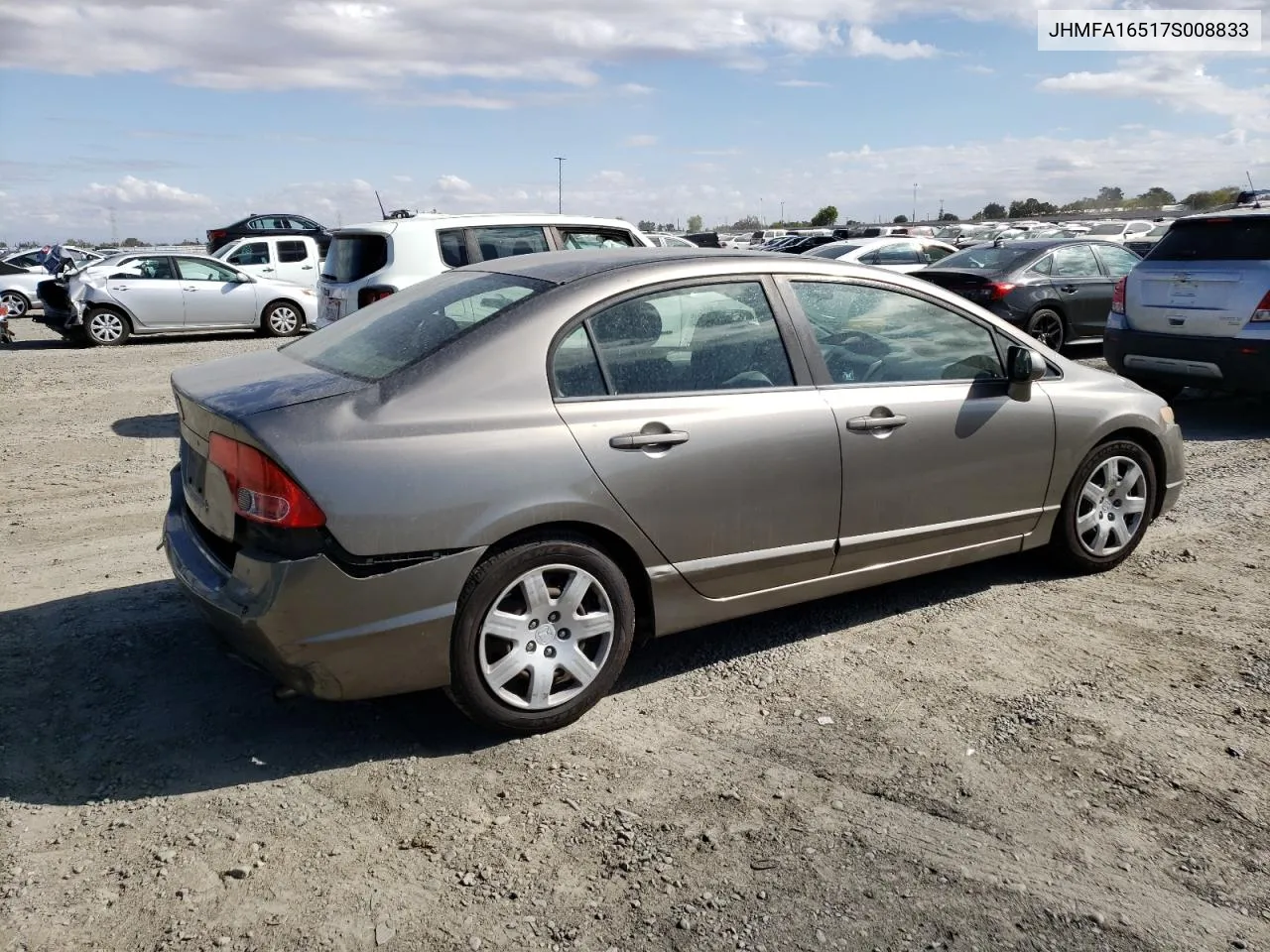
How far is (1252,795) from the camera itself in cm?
336

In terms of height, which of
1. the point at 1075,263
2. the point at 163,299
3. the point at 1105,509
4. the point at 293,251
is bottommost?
A: the point at 1105,509

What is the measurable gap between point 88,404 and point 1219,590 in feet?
31.5

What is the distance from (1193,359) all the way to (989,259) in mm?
4800

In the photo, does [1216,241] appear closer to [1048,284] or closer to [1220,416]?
[1220,416]

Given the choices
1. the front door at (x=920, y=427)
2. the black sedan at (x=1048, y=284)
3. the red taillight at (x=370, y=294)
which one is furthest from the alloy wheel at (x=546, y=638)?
the black sedan at (x=1048, y=284)

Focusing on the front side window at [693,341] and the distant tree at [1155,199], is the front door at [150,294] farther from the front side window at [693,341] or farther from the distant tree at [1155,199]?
the distant tree at [1155,199]

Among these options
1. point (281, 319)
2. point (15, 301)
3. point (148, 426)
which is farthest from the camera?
point (15, 301)

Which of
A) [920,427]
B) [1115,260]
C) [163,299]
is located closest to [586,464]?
[920,427]

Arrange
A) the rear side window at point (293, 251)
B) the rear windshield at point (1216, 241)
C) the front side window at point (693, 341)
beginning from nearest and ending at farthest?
the front side window at point (693, 341)
the rear windshield at point (1216, 241)
the rear side window at point (293, 251)

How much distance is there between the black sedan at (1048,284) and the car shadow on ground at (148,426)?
8485 mm

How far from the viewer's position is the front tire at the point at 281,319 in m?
17.1

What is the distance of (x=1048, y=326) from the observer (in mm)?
12633

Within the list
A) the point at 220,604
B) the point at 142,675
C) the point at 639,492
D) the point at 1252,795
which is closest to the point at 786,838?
the point at 639,492

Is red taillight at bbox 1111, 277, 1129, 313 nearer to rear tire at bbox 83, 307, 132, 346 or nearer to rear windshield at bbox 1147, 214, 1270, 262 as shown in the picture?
rear windshield at bbox 1147, 214, 1270, 262
